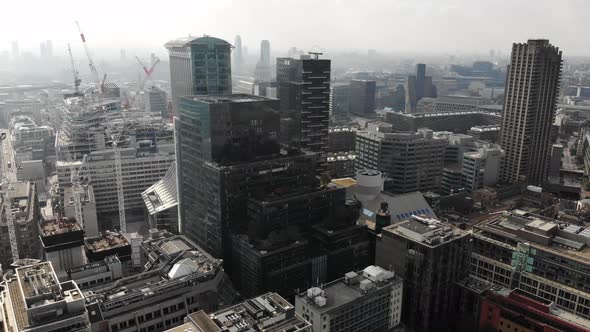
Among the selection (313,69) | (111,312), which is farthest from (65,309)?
(313,69)

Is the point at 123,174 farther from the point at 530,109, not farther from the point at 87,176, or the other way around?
the point at 530,109

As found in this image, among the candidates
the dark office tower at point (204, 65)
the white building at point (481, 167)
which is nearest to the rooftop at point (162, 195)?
the dark office tower at point (204, 65)

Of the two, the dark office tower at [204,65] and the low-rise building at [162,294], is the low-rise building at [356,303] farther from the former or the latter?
the dark office tower at [204,65]

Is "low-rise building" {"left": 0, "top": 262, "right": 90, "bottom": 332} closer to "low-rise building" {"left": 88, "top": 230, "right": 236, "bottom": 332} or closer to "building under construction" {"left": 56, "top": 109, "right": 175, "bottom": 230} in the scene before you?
"low-rise building" {"left": 88, "top": 230, "right": 236, "bottom": 332}

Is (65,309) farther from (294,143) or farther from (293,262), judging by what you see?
(294,143)

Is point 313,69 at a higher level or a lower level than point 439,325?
higher

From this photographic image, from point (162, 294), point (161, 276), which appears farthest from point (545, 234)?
point (161, 276)
